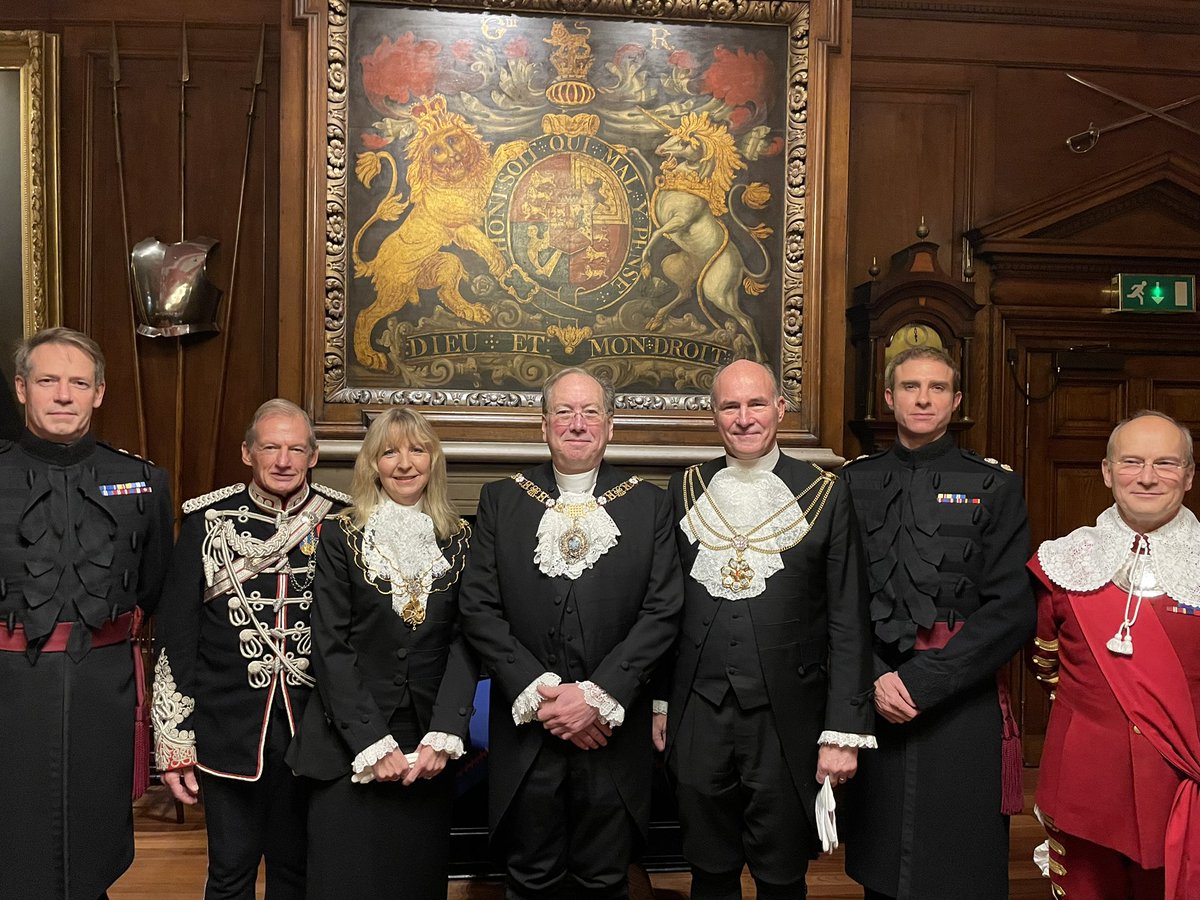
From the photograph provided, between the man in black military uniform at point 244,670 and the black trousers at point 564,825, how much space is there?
0.58 m

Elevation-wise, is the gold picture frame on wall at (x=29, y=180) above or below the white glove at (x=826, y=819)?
above

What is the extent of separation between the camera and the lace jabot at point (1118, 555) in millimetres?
2418

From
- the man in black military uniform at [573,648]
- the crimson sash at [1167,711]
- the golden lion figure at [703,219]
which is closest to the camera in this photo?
the crimson sash at [1167,711]

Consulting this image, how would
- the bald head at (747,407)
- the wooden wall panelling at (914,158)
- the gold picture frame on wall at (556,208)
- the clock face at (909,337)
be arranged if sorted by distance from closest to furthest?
the bald head at (747,407) → the gold picture frame on wall at (556,208) → the clock face at (909,337) → the wooden wall panelling at (914,158)

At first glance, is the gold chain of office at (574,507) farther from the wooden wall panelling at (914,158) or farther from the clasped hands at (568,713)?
the wooden wall panelling at (914,158)

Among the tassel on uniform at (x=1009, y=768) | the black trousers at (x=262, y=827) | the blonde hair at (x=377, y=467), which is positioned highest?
the blonde hair at (x=377, y=467)

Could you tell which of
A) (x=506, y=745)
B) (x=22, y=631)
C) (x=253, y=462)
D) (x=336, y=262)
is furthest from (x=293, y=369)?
(x=506, y=745)

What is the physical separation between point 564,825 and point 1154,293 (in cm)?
384

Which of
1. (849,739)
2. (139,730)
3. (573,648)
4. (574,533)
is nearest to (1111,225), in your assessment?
(849,739)

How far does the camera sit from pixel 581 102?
13.6ft

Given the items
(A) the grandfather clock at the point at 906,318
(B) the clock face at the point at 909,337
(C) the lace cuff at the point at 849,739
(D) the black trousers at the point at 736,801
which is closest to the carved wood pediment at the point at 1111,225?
(A) the grandfather clock at the point at 906,318

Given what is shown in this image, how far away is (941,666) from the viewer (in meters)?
2.57

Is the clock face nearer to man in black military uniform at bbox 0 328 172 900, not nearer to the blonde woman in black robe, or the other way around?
the blonde woman in black robe

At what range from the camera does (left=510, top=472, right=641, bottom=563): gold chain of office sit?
261 cm
